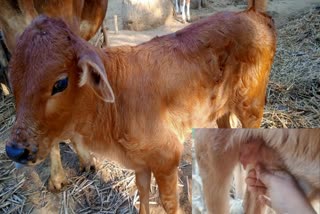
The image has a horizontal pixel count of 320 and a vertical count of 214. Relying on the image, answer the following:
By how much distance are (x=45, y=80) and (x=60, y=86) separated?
0.28 ft

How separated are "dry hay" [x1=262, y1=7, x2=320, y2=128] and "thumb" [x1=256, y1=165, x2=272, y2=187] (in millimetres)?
2452

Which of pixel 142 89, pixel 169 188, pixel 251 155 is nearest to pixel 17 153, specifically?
pixel 142 89

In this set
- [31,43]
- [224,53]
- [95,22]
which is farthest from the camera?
[95,22]

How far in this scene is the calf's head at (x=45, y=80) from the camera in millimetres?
1812

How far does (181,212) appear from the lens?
2.81m

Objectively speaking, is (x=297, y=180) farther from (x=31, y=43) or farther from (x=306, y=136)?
(x=31, y=43)

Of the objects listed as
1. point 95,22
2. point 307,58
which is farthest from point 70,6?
point 307,58

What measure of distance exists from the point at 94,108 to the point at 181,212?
3.50 ft

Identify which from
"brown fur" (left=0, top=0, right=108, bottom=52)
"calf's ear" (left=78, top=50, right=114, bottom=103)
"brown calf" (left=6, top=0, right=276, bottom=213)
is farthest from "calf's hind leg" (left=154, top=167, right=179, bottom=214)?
"brown fur" (left=0, top=0, right=108, bottom=52)

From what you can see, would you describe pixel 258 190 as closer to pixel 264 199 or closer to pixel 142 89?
pixel 264 199

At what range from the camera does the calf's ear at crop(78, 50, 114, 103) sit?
1.83m

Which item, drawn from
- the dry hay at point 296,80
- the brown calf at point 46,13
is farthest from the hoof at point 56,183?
the dry hay at point 296,80

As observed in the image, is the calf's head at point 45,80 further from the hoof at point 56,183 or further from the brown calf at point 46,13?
the hoof at point 56,183

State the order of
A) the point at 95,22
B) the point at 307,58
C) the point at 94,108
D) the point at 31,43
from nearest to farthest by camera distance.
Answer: the point at 31,43 < the point at 94,108 < the point at 95,22 < the point at 307,58
